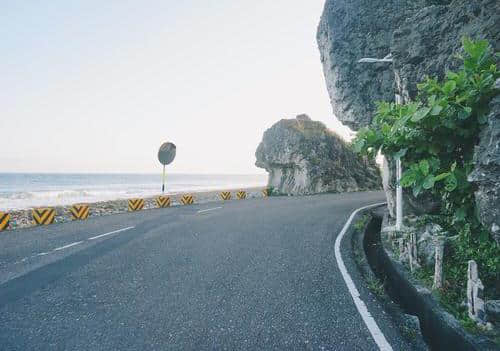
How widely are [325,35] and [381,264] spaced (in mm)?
14094

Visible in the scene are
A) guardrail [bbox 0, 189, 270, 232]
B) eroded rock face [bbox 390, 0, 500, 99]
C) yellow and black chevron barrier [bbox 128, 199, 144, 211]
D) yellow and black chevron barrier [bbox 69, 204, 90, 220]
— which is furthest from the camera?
yellow and black chevron barrier [bbox 128, 199, 144, 211]

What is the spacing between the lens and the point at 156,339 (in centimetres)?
314

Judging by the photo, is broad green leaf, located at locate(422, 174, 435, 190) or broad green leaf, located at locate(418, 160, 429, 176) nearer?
broad green leaf, located at locate(422, 174, 435, 190)

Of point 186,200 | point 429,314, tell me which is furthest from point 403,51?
point 186,200

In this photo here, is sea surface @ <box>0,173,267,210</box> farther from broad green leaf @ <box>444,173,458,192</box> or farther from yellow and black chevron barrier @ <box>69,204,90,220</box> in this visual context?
broad green leaf @ <box>444,173,458,192</box>

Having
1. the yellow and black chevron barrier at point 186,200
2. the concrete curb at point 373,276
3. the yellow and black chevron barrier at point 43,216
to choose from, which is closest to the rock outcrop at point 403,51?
the concrete curb at point 373,276

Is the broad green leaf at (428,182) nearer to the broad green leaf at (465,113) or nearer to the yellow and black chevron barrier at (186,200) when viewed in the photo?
the broad green leaf at (465,113)

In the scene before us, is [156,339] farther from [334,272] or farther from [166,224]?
[166,224]

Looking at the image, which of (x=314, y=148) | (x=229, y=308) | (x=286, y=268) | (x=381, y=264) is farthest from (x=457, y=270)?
(x=314, y=148)

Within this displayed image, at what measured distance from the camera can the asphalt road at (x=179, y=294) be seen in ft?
10.4

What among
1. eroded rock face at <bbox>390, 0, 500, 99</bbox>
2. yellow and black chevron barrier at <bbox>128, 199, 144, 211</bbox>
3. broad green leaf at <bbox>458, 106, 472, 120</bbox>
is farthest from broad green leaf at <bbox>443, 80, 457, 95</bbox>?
yellow and black chevron barrier at <bbox>128, 199, 144, 211</bbox>

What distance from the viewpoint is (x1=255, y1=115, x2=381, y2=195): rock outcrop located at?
2656 centimetres

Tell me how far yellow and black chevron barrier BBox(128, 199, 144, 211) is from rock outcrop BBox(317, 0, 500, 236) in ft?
41.3

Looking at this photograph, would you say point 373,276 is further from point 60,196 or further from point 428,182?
point 60,196
